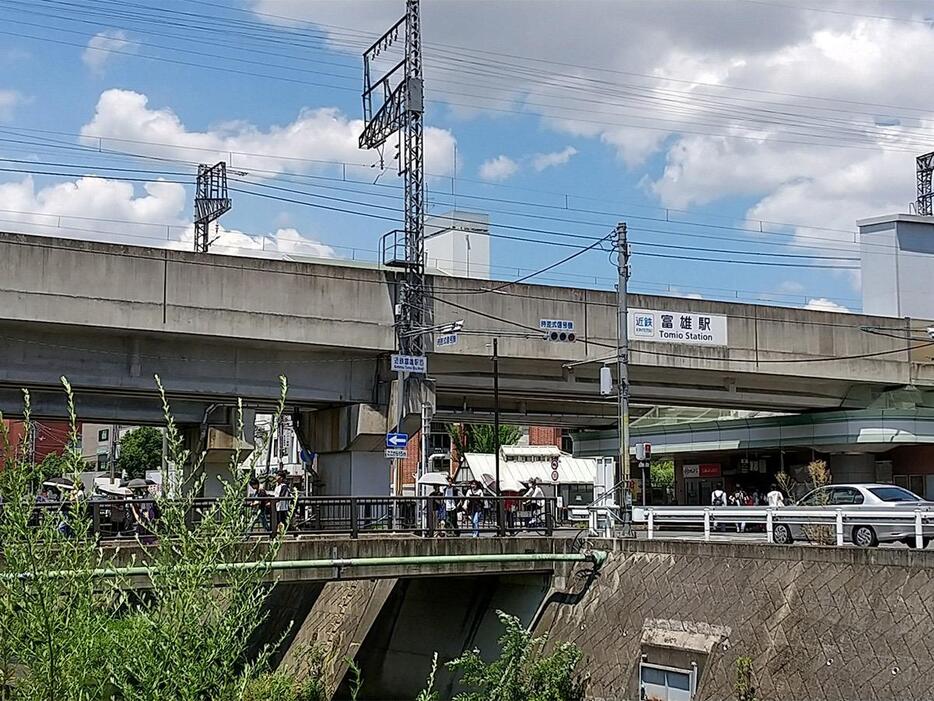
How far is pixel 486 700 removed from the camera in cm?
2075

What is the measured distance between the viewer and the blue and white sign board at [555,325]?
33553mm

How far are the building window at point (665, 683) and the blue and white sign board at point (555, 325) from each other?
1366cm

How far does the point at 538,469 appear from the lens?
166 feet

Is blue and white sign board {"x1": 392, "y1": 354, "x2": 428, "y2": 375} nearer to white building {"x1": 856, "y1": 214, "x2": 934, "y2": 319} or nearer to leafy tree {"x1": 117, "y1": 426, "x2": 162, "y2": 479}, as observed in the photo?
white building {"x1": 856, "y1": 214, "x2": 934, "y2": 319}

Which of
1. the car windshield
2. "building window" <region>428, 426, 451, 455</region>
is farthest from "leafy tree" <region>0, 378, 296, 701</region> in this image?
"building window" <region>428, 426, 451, 455</region>

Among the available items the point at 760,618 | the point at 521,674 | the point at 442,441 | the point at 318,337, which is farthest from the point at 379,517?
the point at 442,441

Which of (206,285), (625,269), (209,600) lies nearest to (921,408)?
(625,269)


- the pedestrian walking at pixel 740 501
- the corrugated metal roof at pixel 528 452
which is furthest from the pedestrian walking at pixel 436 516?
the corrugated metal roof at pixel 528 452

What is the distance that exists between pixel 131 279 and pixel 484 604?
11209 mm

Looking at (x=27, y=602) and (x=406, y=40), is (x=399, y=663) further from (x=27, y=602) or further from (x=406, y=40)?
(x=27, y=602)

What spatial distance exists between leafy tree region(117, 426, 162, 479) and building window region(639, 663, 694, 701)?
80.2 meters

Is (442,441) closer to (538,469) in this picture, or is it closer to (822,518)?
(538,469)

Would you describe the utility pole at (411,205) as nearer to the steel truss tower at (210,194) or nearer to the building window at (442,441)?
the steel truss tower at (210,194)

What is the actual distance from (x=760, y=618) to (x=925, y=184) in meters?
46.7
